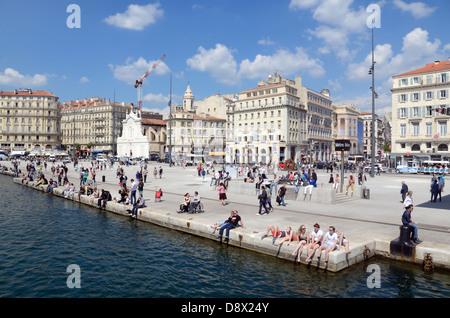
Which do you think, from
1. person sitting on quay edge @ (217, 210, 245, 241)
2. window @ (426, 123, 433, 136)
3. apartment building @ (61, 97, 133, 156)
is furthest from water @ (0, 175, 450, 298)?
apartment building @ (61, 97, 133, 156)

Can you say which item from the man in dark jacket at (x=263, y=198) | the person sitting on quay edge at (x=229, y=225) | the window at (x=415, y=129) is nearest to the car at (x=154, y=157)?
the window at (x=415, y=129)

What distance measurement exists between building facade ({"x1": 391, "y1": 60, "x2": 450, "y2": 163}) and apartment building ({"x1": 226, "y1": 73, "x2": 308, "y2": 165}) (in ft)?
73.4

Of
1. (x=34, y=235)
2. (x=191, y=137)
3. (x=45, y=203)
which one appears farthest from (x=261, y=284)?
(x=191, y=137)

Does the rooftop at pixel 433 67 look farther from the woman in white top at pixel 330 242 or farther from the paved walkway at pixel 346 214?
the woman in white top at pixel 330 242

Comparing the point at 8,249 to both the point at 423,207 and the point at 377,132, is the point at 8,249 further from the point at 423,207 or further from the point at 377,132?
the point at 377,132

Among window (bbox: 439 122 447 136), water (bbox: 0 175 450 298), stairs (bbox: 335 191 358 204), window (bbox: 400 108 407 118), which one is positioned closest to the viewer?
water (bbox: 0 175 450 298)

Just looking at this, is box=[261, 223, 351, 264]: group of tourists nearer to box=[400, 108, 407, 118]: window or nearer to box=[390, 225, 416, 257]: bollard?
box=[390, 225, 416, 257]: bollard

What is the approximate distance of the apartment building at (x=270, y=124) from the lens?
249 feet

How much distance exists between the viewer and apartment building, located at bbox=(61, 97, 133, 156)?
11275 centimetres

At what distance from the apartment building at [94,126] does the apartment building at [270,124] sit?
44.9m

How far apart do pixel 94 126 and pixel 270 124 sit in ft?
213

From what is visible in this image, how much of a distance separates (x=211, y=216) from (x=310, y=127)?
74586mm

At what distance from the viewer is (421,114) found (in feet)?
188

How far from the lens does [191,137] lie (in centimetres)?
9619
